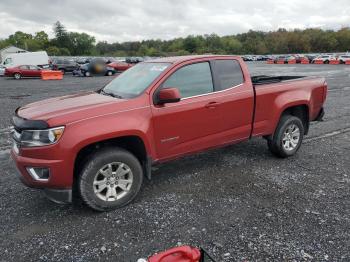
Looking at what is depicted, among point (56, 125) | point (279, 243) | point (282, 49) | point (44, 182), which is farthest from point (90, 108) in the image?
point (282, 49)

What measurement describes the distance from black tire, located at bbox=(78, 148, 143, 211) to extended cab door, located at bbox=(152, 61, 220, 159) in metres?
0.42

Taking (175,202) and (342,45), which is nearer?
(175,202)

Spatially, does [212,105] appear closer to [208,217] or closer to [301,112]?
[208,217]

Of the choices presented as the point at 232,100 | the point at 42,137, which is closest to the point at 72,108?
the point at 42,137

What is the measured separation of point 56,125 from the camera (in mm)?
3441

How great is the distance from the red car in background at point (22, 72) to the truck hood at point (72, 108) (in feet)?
83.7

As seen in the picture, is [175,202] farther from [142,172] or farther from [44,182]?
[44,182]

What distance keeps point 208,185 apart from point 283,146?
5.82ft

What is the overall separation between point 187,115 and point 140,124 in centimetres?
73

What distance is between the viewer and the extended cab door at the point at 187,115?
4.17m

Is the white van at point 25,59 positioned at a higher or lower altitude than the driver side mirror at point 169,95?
higher

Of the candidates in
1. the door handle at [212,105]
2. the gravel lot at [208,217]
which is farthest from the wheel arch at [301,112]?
the door handle at [212,105]

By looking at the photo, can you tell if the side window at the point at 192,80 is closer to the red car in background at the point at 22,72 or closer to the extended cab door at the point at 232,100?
the extended cab door at the point at 232,100

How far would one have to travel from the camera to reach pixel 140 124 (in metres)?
3.92
